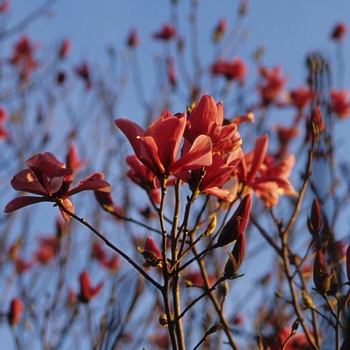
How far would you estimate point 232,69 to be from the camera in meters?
4.36

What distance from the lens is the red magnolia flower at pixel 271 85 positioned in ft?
13.8

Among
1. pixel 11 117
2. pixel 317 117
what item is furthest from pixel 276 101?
pixel 317 117

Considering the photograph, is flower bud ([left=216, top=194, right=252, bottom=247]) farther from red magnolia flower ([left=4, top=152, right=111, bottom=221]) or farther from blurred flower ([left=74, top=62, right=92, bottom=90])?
blurred flower ([left=74, top=62, right=92, bottom=90])

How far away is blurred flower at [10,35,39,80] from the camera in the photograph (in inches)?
181

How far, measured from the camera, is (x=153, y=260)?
1092mm

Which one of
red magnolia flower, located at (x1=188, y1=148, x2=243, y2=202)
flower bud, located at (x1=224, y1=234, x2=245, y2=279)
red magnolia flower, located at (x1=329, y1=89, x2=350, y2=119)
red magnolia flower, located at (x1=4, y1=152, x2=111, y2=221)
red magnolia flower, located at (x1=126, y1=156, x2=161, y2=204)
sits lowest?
flower bud, located at (x1=224, y1=234, x2=245, y2=279)

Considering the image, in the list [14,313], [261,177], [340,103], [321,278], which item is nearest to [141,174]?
[261,177]

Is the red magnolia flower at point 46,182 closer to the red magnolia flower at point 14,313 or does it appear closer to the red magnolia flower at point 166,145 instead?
the red magnolia flower at point 166,145

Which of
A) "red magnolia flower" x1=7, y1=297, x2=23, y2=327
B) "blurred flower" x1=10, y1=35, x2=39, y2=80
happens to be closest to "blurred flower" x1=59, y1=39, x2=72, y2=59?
"blurred flower" x1=10, y1=35, x2=39, y2=80

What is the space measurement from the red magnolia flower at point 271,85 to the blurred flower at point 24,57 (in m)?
1.89

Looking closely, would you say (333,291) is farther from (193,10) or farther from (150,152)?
(193,10)

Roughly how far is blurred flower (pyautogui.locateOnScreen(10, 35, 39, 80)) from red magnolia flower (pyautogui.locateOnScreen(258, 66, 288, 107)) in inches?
74.5

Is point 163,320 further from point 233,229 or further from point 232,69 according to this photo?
point 232,69

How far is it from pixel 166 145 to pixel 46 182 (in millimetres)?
260
